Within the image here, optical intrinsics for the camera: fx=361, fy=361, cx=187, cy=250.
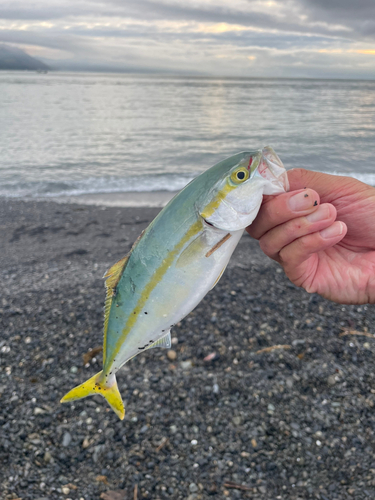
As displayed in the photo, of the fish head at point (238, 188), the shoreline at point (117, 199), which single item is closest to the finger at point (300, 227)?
the fish head at point (238, 188)

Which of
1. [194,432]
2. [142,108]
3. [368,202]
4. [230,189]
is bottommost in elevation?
[194,432]

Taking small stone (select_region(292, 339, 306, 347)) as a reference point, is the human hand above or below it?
above

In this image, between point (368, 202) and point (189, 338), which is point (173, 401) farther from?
point (368, 202)

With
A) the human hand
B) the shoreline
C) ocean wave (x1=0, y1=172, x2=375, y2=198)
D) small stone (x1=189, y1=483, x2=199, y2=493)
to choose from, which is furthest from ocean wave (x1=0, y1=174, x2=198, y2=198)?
small stone (x1=189, y1=483, x2=199, y2=493)

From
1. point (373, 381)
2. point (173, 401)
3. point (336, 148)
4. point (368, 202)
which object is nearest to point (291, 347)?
point (373, 381)

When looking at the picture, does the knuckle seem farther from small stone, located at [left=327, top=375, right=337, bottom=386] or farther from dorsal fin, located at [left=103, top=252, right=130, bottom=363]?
small stone, located at [left=327, top=375, right=337, bottom=386]

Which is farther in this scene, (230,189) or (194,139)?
(194,139)
